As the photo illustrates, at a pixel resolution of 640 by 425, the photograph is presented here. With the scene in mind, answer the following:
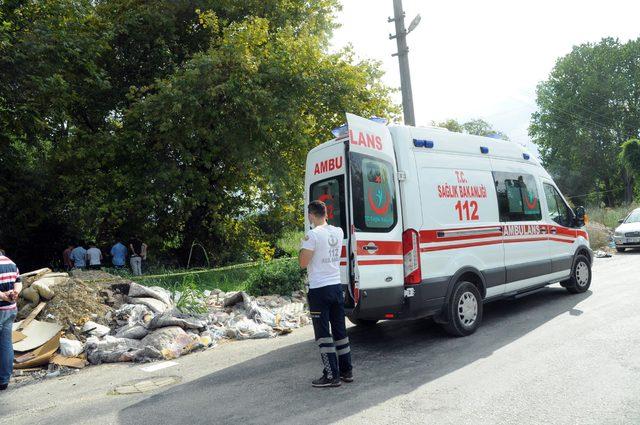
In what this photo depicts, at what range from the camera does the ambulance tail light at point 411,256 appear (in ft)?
19.5

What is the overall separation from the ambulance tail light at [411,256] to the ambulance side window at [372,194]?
0.25 meters

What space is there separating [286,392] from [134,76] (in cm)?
1655

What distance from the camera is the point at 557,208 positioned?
8.66 metres

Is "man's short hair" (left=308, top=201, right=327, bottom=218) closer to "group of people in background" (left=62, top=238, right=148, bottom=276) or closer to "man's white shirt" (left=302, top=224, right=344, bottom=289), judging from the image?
"man's white shirt" (left=302, top=224, right=344, bottom=289)

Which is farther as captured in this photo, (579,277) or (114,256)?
(114,256)

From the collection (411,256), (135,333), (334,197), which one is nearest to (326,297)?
(411,256)

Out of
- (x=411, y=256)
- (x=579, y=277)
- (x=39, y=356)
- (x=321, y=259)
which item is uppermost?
(x=321, y=259)

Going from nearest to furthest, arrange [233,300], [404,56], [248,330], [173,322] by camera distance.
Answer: [173,322]
[248,330]
[233,300]
[404,56]

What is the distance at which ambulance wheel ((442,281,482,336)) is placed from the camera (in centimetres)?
634

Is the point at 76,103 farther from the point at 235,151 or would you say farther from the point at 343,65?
the point at 343,65

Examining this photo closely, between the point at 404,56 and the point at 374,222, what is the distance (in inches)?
333

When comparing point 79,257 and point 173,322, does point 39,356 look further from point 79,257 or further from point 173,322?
point 79,257

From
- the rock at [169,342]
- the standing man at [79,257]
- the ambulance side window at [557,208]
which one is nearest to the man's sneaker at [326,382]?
the rock at [169,342]

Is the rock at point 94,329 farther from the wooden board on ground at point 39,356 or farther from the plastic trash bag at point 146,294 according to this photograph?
the plastic trash bag at point 146,294
